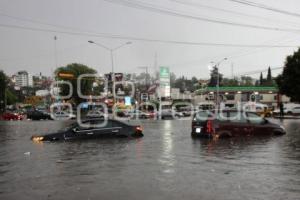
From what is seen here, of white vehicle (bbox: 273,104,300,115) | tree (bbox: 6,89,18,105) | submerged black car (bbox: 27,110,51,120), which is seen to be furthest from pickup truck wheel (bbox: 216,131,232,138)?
tree (bbox: 6,89,18,105)

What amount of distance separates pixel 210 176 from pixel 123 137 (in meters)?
12.2

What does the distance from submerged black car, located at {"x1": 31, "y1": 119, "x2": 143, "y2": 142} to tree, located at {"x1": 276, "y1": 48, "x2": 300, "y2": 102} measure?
3327cm

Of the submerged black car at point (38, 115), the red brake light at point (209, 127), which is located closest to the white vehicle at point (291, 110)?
the submerged black car at point (38, 115)

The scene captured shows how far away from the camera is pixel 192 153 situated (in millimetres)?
17047

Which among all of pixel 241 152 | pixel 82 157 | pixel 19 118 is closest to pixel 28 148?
pixel 82 157

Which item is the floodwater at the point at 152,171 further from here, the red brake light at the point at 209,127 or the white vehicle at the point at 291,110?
the white vehicle at the point at 291,110

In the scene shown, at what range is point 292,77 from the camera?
53.0 metres

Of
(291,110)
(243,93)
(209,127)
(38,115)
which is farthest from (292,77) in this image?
(243,93)

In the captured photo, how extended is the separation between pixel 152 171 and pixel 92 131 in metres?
10.6

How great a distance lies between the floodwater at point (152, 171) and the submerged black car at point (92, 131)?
6.61ft

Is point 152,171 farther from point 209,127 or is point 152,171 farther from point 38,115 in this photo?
point 38,115

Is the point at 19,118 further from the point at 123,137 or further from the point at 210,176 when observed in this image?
the point at 210,176

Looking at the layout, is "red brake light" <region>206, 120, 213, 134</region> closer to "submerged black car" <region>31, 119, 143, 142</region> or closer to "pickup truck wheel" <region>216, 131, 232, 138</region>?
"pickup truck wheel" <region>216, 131, 232, 138</region>

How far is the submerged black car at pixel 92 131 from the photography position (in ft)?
73.9
